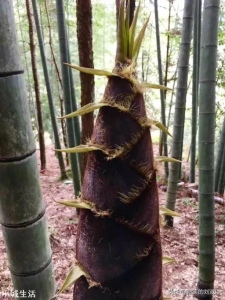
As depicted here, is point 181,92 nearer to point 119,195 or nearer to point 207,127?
point 207,127

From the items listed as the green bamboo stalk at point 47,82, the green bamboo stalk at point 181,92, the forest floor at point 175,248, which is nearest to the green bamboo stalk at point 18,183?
the forest floor at point 175,248

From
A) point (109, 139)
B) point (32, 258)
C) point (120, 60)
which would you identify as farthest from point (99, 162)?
point (32, 258)

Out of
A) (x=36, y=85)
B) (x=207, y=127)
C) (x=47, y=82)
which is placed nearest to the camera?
(x=207, y=127)

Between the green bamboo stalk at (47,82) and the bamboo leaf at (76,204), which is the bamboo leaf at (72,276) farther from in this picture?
the green bamboo stalk at (47,82)

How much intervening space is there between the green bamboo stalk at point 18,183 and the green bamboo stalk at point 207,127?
1.40 m

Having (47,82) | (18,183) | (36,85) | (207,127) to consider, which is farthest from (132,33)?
(36,85)

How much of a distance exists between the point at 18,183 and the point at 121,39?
14.8 inches

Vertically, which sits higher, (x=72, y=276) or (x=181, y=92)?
(x=181, y=92)

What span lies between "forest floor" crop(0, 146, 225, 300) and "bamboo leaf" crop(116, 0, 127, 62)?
1.55 metres

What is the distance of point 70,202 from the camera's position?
0.55 meters

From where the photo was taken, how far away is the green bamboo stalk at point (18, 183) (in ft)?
1.93

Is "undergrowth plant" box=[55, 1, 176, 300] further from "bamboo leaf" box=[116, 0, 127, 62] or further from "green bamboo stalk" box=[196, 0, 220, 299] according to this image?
"green bamboo stalk" box=[196, 0, 220, 299]

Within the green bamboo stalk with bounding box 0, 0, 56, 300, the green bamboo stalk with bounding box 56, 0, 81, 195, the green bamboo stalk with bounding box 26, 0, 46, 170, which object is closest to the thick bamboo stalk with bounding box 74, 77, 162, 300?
the green bamboo stalk with bounding box 0, 0, 56, 300

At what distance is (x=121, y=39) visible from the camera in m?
0.51
